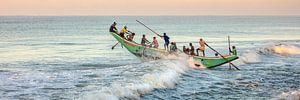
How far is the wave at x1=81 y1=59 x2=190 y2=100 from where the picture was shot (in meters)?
17.0

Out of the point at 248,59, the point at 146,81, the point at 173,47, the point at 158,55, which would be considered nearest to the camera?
the point at 146,81

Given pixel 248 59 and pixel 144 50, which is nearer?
pixel 144 50

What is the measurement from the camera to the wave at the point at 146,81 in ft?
55.9

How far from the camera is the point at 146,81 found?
66.0 ft

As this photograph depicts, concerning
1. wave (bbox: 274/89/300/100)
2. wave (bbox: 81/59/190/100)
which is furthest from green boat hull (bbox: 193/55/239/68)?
wave (bbox: 274/89/300/100)

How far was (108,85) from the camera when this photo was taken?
19.1 meters

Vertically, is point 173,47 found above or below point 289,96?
above

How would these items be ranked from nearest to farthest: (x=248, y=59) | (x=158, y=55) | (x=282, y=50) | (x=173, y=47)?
1. (x=173, y=47)
2. (x=158, y=55)
3. (x=248, y=59)
4. (x=282, y=50)

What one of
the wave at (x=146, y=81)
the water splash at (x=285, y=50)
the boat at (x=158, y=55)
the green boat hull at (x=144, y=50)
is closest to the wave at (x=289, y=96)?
the wave at (x=146, y=81)

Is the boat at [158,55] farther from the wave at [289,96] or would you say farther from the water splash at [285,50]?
the water splash at [285,50]

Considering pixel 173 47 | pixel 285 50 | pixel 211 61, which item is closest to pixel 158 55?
pixel 173 47

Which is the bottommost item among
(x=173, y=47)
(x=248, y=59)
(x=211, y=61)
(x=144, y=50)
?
(x=248, y=59)

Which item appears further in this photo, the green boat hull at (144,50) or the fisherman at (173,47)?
the green boat hull at (144,50)

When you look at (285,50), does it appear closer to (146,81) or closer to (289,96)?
(146,81)
